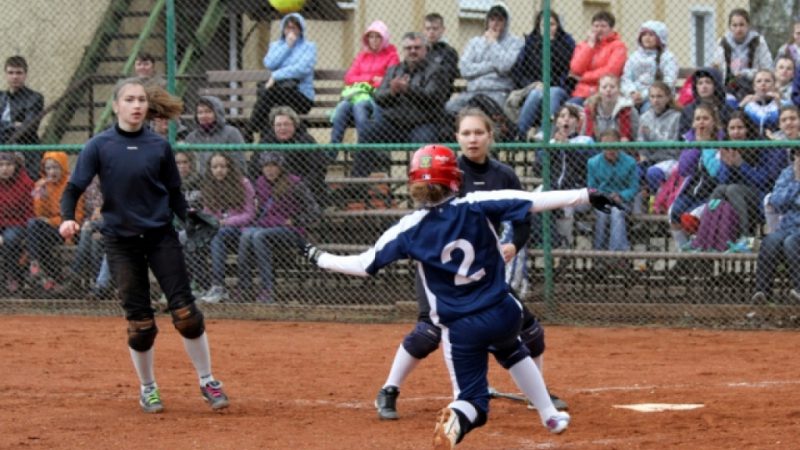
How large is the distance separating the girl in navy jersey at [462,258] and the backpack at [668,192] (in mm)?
6427

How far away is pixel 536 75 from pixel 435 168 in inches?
311

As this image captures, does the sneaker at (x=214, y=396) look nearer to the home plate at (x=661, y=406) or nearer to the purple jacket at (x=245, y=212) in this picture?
the home plate at (x=661, y=406)

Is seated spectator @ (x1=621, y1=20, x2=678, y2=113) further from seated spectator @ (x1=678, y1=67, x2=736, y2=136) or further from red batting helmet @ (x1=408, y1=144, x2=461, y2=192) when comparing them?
red batting helmet @ (x1=408, y1=144, x2=461, y2=192)

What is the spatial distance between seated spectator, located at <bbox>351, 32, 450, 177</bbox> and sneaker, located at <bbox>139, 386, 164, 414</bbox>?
5.90m

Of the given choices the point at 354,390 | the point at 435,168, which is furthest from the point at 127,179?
the point at 435,168

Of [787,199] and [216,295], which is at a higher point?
[787,199]

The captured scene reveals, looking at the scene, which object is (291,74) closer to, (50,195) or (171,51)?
(171,51)

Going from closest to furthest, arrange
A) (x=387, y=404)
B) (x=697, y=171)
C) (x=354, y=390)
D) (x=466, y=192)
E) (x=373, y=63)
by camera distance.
A: (x=466, y=192)
(x=387, y=404)
(x=354, y=390)
(x=697, y=171)
(x=373, y=63)

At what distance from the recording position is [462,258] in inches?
283

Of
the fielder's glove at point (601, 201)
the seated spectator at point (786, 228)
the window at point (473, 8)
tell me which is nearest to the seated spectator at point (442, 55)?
the seated spectator at point (786, 228)

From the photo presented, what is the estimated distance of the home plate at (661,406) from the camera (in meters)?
8.80

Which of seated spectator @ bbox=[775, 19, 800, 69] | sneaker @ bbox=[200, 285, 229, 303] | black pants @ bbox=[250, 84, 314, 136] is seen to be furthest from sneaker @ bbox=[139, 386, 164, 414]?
seated spectator @ bbox=[775, 19, 800, 69]

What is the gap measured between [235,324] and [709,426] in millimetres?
7049

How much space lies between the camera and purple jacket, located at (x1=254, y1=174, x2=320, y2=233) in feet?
47.0
